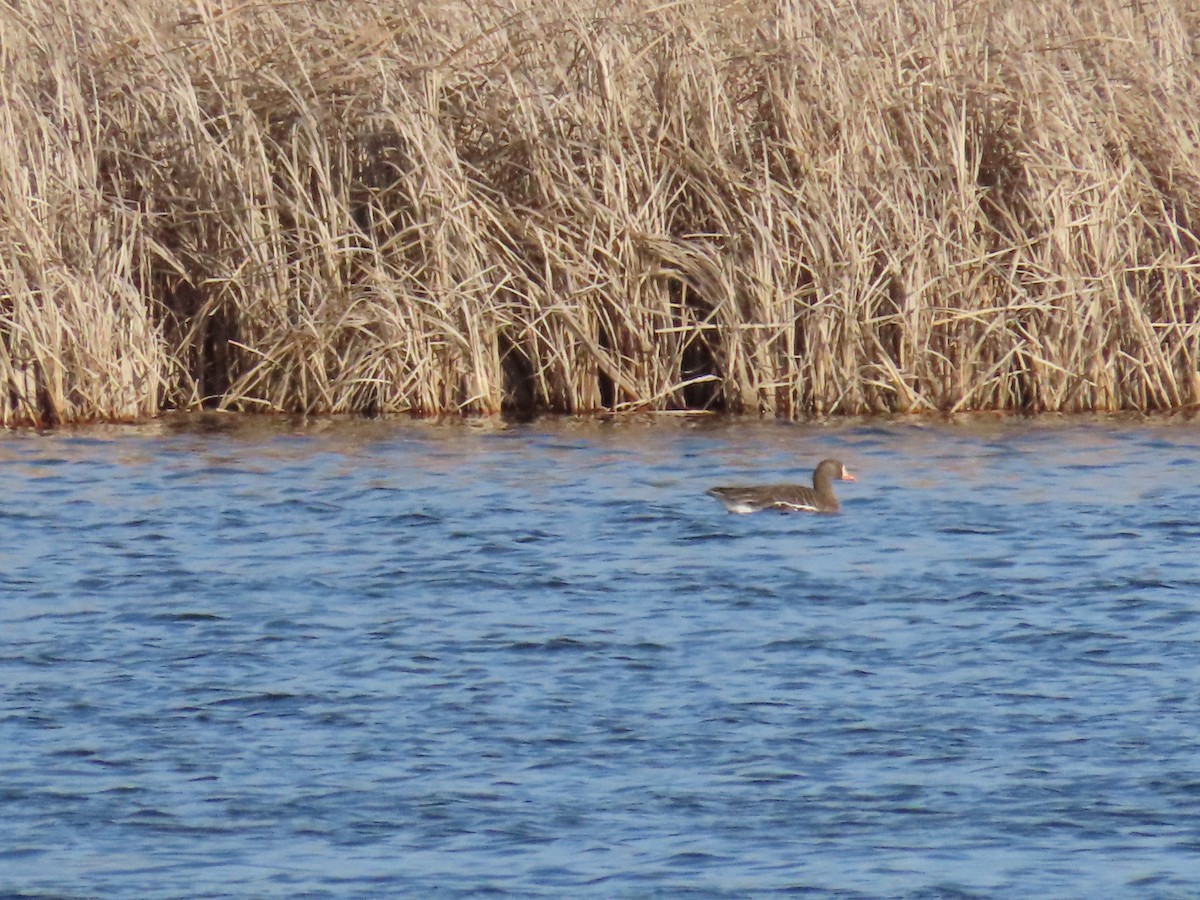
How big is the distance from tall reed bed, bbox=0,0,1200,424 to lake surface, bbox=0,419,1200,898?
56 cm

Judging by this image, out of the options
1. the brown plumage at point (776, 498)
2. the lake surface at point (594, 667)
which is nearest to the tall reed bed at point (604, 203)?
the lake surface at point (594, 667)

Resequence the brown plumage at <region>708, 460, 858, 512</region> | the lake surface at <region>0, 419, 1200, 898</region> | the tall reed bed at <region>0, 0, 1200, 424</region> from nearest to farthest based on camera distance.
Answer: the lake surface at <region>0, 419, 1200, 898</region> → the brown plumage at <region>708, 460, 858, 512</region> → the tall reed bed at <region>0, 0, 1200, 424</region>

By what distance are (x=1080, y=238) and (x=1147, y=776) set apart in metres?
6.79

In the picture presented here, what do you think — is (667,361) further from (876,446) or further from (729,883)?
(729,883)

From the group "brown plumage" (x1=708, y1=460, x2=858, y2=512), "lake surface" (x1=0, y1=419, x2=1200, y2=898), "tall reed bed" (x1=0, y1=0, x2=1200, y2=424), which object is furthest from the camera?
"tall reed bed" (x1=0, y1=0, x2=1200, y2=424)

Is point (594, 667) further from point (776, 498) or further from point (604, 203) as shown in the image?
point (604, 203)

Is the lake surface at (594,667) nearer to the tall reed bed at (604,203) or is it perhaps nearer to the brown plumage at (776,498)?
the brown plumage at (776,498)

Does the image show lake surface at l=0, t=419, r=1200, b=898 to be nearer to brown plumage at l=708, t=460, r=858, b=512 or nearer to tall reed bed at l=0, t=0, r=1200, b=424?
brown plumage at l=708, t=460, r=858, b=512

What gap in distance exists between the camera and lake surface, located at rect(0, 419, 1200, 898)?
6.26m

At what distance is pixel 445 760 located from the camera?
703 centimetres

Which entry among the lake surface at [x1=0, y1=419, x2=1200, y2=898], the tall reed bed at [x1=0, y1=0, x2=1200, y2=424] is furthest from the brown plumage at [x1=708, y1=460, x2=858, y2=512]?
the tall reed bed at [x1=0, y1=0, x2=1200, y2=424]

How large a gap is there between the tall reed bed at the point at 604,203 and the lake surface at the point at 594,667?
565 mm

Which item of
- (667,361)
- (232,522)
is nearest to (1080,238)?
(667,361)

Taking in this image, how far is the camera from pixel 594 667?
818 cm
